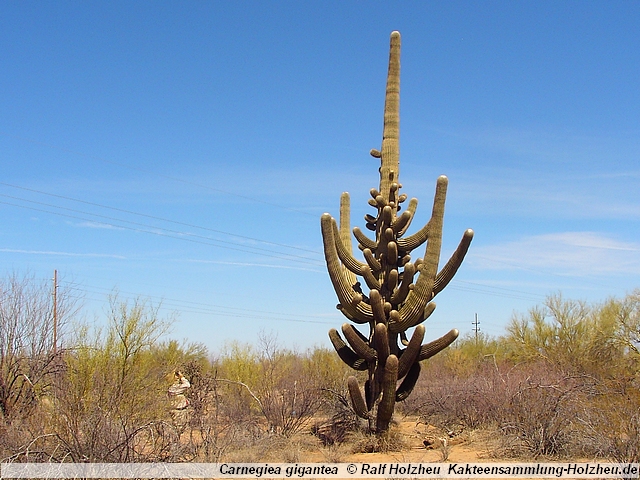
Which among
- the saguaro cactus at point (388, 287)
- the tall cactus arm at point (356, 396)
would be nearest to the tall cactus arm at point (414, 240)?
the saguaro cactus at point (388, 287)

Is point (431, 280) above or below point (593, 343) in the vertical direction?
above

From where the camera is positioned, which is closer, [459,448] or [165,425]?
[165,425]

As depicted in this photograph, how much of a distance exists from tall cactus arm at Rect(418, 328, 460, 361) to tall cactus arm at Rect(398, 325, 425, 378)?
155 mm

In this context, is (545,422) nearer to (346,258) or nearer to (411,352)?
(411,352)

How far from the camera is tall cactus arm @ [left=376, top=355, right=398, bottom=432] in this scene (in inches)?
406

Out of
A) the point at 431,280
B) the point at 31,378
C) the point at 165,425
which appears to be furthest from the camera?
the point at 31,378

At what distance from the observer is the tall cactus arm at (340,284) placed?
424 inches

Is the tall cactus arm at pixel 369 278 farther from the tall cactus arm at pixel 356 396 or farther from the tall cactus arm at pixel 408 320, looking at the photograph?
the tall cactus arm at pixel 356 396

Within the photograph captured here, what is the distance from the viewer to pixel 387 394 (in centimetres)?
1053

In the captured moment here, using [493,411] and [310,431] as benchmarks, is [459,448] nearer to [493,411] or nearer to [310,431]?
[493,411]

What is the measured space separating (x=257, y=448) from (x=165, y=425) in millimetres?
2295

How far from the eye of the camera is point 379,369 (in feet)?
35.7

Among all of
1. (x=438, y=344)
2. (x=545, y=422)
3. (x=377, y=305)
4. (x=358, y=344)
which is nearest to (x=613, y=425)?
(x=545, y=422)

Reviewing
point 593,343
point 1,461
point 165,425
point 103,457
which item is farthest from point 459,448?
point 593,343
